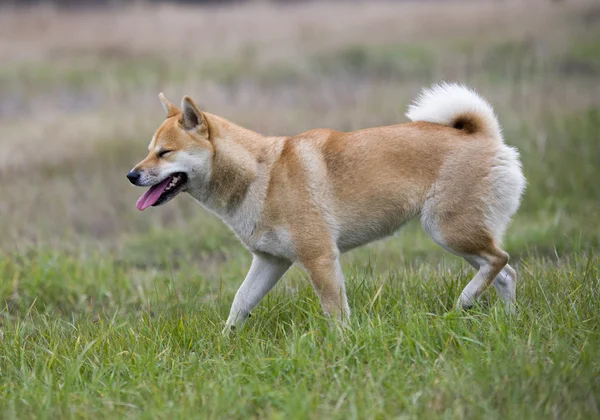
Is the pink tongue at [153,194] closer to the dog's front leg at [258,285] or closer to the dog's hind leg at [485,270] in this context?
the dog's front leg at [258,285]

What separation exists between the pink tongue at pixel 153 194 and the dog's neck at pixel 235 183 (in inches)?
8.1

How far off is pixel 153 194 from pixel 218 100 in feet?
26.6

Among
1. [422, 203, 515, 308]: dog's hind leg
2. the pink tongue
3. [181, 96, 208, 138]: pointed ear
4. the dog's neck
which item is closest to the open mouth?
the pink tongue

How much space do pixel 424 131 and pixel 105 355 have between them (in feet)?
7.81

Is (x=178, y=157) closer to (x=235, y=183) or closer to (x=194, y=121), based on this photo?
(x=194, y=121)

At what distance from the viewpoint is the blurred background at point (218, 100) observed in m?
7.17

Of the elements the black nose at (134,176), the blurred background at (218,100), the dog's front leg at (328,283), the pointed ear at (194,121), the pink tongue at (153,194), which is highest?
the pointed ear at (194,121)

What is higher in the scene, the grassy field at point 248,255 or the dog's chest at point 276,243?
the dog's chest at point 276,243

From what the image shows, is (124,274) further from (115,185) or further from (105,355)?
(115,185)

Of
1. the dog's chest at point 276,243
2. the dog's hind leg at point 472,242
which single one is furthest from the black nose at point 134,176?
the dog's hind leg at point 472,242

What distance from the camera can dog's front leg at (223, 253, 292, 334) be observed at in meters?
5.08

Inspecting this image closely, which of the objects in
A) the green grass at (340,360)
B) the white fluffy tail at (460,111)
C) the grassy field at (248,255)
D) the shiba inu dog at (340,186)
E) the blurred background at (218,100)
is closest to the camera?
the green grass at (340,360)

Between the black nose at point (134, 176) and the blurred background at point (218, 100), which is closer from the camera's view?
the black nose at point (134, 176)

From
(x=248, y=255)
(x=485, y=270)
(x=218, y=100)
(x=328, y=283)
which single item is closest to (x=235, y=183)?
(x=328, y=283)
